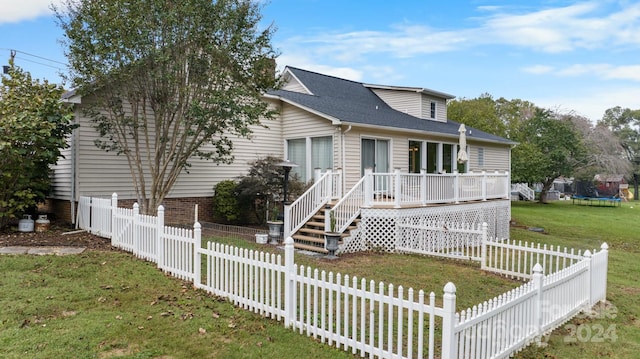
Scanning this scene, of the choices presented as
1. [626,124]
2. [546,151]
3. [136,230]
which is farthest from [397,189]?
[626,124]

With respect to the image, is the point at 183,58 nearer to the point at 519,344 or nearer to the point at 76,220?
the point at 76,220

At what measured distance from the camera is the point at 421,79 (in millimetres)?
34906

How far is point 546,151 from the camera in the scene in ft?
103

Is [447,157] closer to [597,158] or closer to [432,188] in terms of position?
[432,188]

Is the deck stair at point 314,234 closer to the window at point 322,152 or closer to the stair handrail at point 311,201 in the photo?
the stair handrail at point 311,201

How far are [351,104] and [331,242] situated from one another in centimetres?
921

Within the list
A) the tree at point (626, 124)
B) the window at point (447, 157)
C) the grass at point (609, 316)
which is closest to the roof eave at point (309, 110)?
the window at point (447, 157)

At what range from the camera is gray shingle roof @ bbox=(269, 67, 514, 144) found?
14203mm

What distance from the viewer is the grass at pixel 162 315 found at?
430 cm

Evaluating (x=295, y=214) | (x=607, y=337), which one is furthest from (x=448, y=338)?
(x=295, y=214)

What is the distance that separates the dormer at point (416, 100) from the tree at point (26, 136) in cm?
1424

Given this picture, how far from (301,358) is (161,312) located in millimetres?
2227

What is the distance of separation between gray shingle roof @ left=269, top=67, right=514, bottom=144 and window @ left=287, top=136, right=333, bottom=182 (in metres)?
1.15

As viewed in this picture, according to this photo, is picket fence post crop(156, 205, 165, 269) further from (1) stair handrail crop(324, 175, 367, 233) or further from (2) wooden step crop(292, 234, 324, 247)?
(1) stair handrail crop(324, 175, 367, 233)
